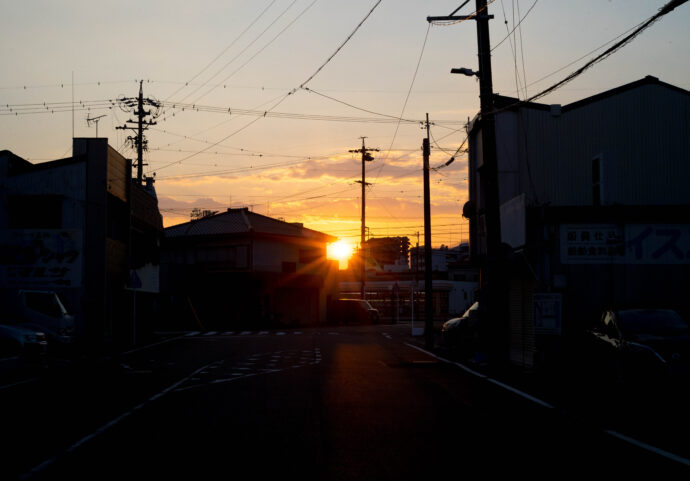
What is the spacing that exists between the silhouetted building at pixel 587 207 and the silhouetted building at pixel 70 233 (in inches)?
628

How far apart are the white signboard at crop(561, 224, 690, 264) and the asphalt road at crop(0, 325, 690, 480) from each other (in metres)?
4.48

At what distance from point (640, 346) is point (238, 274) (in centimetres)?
4264

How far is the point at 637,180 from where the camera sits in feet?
87.7

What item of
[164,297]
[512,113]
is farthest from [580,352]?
[164,297]

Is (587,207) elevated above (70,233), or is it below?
below

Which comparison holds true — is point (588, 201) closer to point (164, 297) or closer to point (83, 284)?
point (83, 284)

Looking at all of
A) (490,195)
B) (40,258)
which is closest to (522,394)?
(490,195)

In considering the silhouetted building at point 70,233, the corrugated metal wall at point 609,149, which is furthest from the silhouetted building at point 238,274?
the corrugated metal wall at point 609,149

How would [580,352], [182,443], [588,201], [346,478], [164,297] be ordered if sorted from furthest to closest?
[164,297] → [588,201] → [580,352] → [182,443] → [346,478]

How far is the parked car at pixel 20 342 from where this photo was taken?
18656 mm

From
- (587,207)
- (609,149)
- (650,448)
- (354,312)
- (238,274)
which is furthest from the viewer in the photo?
(354,312)

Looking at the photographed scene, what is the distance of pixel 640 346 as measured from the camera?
13.2 metres

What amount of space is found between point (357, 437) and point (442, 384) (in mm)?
6511

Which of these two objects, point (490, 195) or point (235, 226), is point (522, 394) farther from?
point (235, 226)
